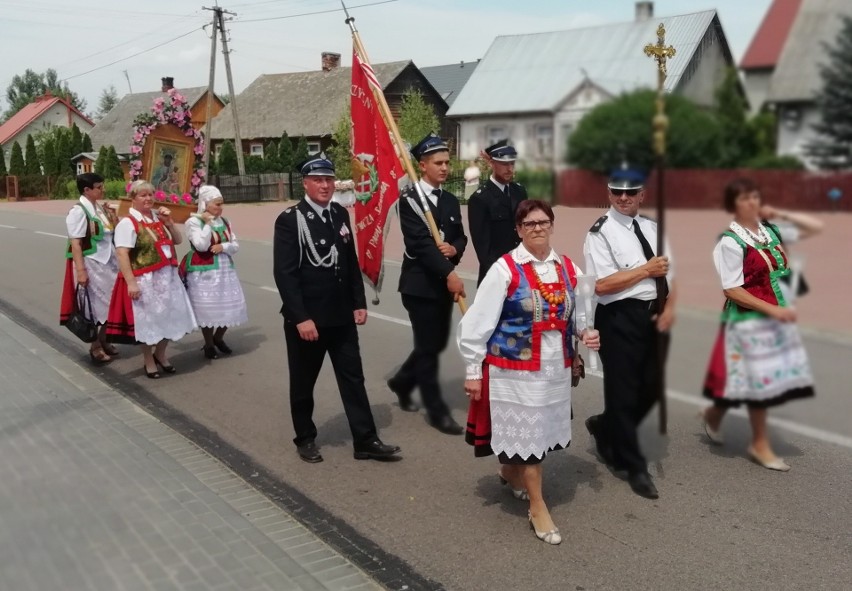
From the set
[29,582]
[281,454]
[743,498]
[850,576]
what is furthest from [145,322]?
[850,576]

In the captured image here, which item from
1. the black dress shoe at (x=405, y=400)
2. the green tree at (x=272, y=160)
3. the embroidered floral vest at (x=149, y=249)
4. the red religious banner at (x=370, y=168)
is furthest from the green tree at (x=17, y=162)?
the red religious banner at (x=370, y=168)

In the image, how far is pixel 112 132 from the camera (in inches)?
2522

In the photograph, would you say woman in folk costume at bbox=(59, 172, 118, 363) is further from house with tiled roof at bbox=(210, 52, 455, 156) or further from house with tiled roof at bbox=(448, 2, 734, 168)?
house with tiled roof at bbox=(210, 52, 455, 156)

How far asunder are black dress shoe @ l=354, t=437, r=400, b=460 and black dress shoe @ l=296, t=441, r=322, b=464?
0.75 feet

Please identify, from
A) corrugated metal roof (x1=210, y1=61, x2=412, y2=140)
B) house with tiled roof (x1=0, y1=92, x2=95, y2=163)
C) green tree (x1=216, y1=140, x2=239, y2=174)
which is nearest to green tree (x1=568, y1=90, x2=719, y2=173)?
corrugated metal roof (x1=210, y1=61, x2=412, y2=140)

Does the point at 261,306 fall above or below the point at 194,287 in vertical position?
below

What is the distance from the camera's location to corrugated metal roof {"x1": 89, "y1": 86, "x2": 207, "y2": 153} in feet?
204

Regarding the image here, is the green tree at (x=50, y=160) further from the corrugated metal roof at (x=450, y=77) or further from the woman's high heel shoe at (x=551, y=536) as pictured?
the corrugated metal roof at (x=450, y=77)

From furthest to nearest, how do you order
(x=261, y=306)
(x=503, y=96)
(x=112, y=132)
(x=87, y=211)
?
(x=112, y=132), (x=261, y=306), (x=87, y=211), (x=503, y=96)

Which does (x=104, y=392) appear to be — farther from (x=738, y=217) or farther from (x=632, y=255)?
(x=738, y=217)

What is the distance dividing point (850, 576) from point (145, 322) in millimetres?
5284

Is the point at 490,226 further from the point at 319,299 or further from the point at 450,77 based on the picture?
the point at 450,77

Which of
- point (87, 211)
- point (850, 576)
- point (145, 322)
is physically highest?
point (87, 211)

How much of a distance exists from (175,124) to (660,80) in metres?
7.38
